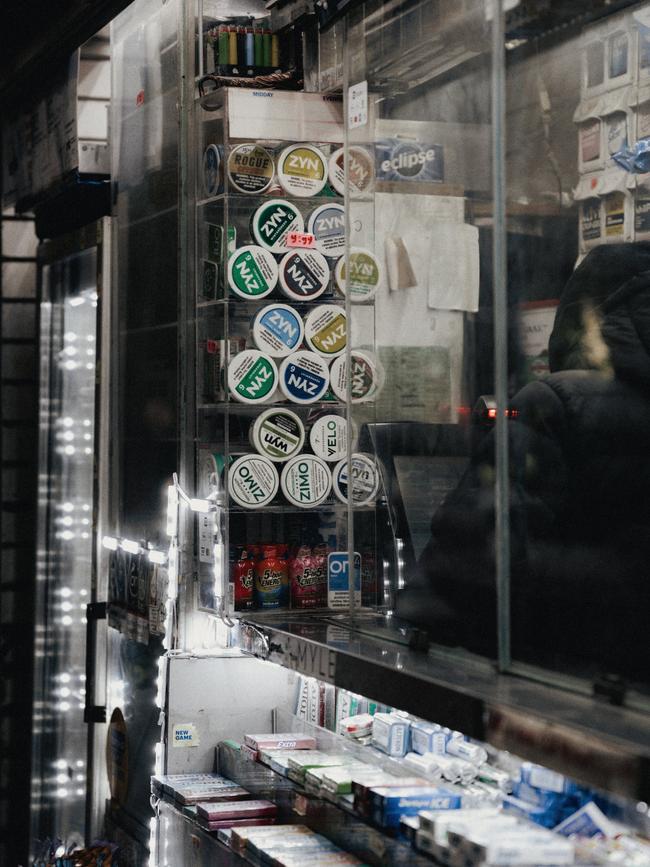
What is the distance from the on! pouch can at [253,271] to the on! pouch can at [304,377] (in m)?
0.22

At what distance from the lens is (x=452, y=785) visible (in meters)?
2.69

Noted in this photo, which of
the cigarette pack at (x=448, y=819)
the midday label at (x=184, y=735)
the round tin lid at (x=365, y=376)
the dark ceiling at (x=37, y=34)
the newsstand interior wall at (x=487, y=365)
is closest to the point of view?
the cigarette pack at (x=448, y=819)

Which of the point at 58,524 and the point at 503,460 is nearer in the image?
the point at 503,460

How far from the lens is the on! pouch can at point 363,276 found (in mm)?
3422

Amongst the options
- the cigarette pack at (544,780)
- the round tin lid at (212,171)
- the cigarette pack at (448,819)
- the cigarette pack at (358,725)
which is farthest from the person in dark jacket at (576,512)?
the round tin lid at (212,171)

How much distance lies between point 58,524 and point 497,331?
3.51m

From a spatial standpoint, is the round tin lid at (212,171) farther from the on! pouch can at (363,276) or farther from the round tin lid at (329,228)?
the on! pouch can at (363,276)

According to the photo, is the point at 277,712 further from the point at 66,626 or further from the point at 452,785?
the point at 66,626

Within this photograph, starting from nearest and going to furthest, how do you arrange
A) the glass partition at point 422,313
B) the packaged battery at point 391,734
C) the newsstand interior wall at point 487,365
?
the newsstand interior wall at point 487,365
the glass partition at point 422,313
the packaged battery at point 391,734

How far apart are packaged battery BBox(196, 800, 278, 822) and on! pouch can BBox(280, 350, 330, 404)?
1.17 meters

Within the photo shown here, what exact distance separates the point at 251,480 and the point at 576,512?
1350mm

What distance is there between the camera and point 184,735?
3727 mm

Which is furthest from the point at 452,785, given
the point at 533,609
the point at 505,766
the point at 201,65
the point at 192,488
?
the point at 201,65

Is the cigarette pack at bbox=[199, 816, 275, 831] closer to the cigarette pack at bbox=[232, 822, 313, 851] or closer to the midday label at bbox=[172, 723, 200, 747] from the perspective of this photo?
the cigarette pack at bbox=[232, 822, 313, 851]
